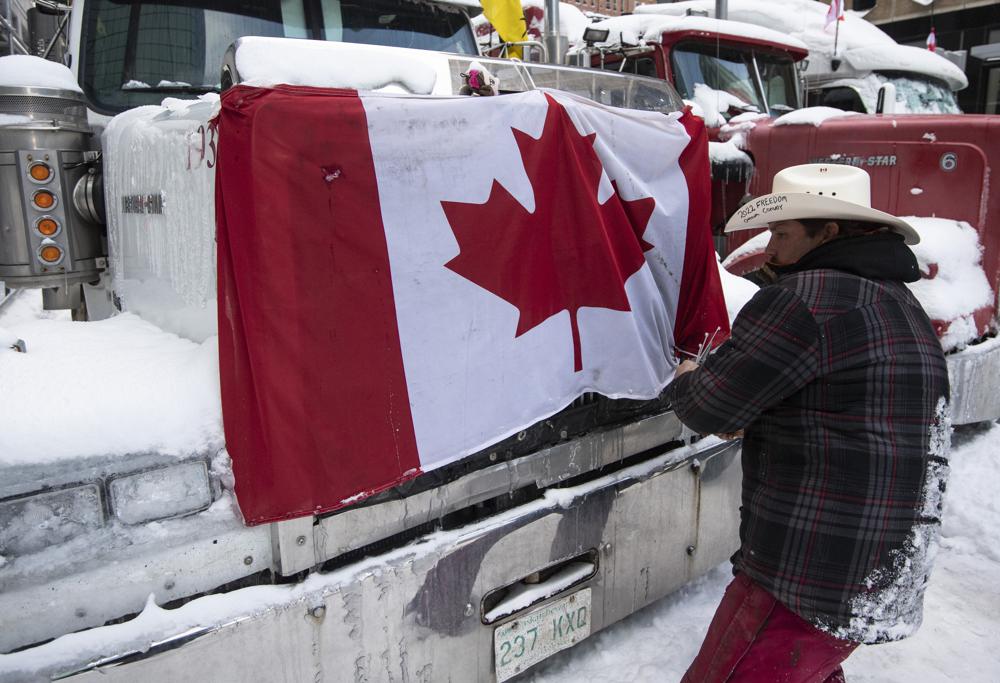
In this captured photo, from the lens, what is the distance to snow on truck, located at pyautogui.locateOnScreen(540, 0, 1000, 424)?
4.47 meters

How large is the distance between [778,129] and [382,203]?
4.36 m

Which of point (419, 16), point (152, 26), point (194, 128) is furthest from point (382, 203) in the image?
point (419, 16)

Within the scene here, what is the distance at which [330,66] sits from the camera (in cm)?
211

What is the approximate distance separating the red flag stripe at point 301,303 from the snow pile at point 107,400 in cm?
11

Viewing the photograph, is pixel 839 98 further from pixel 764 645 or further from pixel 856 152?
pixel 764 645

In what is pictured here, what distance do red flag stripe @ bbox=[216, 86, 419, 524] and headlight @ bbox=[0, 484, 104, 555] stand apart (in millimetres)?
304

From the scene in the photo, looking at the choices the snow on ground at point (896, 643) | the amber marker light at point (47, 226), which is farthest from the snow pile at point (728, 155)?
the amber marker light at point (47, 226)

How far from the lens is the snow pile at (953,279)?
171 inches

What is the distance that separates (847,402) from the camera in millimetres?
1886

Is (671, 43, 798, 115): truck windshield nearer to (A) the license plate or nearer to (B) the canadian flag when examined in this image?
(B) the canadian flag

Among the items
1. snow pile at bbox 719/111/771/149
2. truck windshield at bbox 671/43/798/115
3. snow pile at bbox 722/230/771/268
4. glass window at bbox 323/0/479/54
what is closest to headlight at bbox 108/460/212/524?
glass window at bbox 323/0/479/54

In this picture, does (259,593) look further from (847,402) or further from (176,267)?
(847,402)

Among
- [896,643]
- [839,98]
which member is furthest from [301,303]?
[839,98]

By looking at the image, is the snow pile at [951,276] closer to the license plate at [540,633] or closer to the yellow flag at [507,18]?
the yellow flag at [507,18]
